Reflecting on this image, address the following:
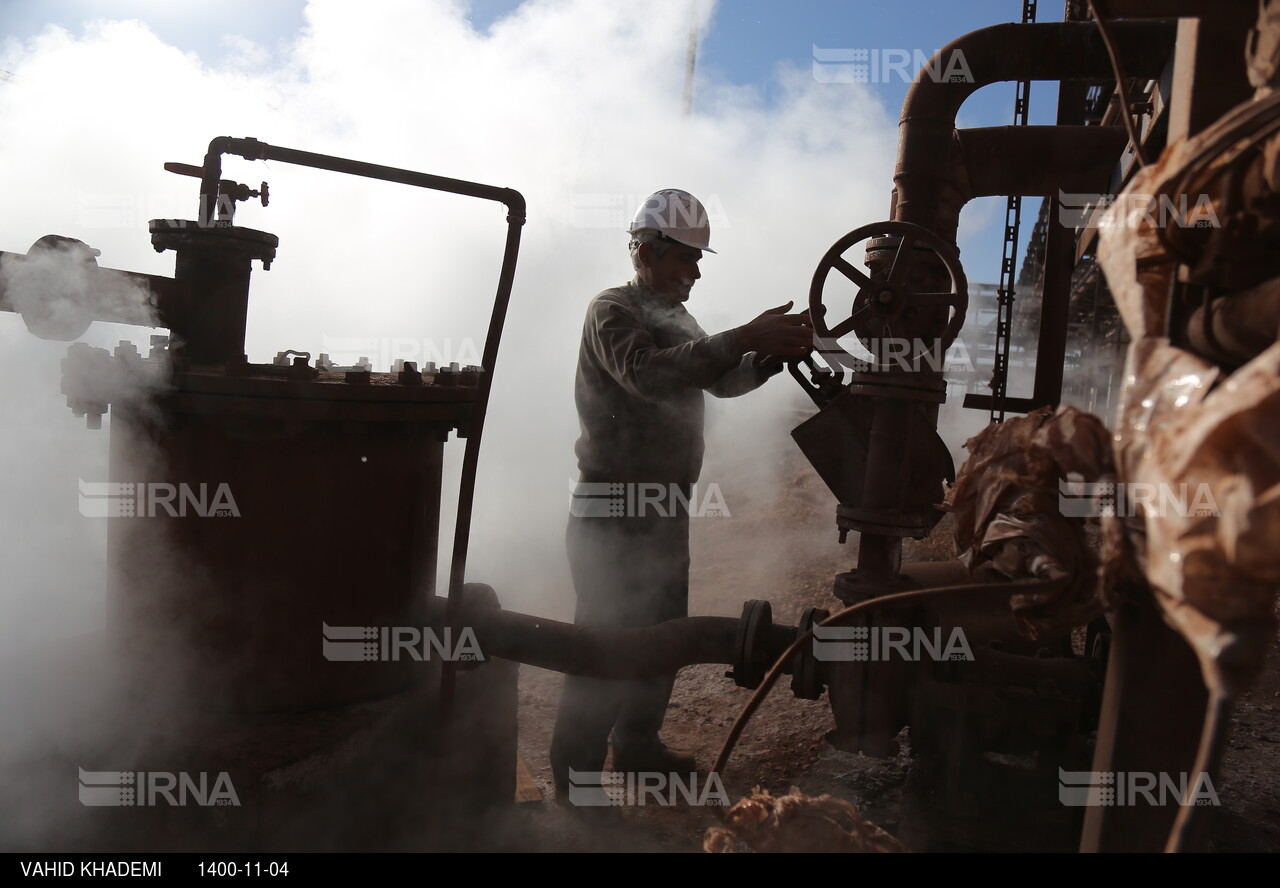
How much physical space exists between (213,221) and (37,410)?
104 centimetres

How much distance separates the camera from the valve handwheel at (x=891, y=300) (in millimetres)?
2811

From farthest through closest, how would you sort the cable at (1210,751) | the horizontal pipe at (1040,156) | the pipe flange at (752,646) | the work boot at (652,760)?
1. the horizontal pipe at (1040,156)
2. the work boot at (652,760)
3. the pipe flange at (752,646)
4. the cable at (1210,751)

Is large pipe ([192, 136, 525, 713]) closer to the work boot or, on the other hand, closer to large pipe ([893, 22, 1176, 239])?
the work boot

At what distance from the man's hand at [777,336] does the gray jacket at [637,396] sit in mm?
200

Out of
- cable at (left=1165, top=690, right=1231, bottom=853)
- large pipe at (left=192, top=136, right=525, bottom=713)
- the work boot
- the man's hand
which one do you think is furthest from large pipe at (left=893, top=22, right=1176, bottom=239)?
cable at (left=1165, top=690, right=1231, bottom=853)

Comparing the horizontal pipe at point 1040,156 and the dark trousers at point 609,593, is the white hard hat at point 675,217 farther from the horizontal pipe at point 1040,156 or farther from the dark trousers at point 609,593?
the horizontal pipe at point 1040,156

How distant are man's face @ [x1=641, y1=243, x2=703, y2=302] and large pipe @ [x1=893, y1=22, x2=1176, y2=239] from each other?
85cm

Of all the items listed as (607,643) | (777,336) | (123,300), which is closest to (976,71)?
(777,336)

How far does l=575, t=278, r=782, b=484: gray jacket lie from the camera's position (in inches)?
123

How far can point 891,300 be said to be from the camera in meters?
2.80

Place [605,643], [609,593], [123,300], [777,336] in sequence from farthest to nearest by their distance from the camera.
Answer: [609,593] → [777,336] → [605,643] → [123,300]

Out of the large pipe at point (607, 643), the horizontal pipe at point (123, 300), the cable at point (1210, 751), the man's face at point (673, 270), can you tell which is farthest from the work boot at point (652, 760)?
the cable at point (1210, 751)

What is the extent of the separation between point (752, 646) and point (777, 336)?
108 centimetres

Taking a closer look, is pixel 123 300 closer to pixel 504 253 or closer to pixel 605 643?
pixel 504 253
